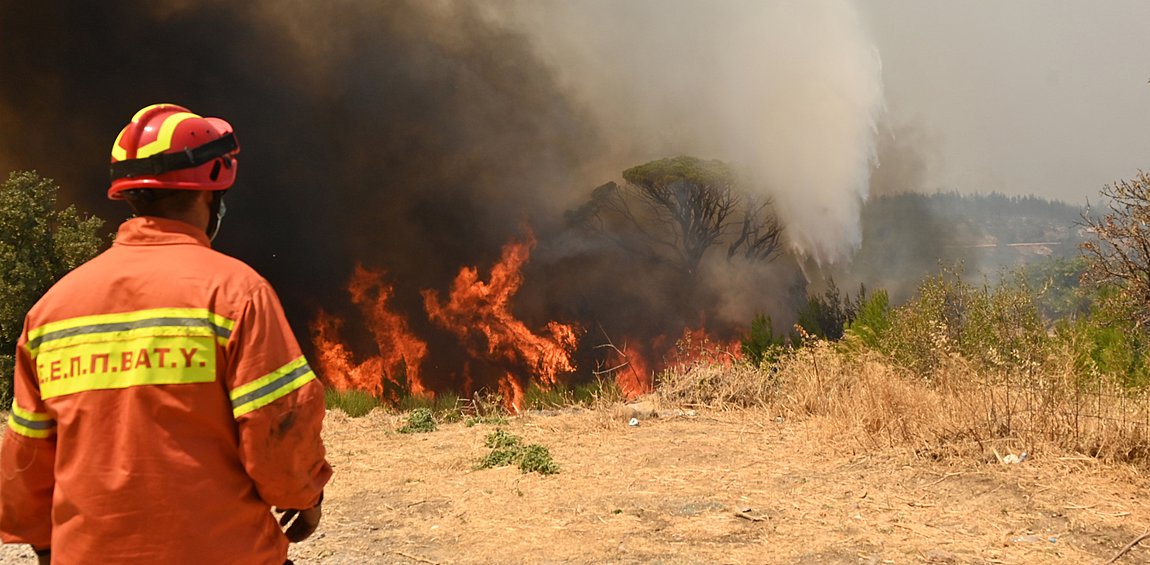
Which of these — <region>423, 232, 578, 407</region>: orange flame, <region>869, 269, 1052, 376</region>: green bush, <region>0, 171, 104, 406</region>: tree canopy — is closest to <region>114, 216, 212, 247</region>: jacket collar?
<region>869, 269, 1052, 376</region>: green bush

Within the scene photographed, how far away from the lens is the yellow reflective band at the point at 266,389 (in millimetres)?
1839

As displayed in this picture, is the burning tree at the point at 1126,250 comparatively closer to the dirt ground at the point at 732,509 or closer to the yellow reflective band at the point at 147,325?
the dirt ground at the point at 732,509

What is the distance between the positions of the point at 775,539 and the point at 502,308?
19.7 meters

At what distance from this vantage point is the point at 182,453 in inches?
72.7

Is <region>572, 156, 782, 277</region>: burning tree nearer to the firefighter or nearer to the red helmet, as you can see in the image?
the red helmet

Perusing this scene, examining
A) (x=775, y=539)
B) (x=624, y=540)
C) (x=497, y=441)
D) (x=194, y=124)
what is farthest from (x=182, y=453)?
(x=497, y=441)

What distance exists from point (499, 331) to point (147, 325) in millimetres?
21946

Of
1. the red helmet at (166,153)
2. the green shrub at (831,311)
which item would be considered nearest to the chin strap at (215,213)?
the red helmet at (166,153)

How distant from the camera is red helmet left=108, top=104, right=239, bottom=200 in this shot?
203 centimetres

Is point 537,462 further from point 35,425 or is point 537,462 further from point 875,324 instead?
point 875,324

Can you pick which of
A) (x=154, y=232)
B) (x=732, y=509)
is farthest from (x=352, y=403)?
(x=154, y=232)

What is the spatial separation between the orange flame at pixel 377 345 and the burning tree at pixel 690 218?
730cm

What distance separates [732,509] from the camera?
5.31 m

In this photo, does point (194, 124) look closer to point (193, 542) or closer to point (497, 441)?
point (193, 542)
